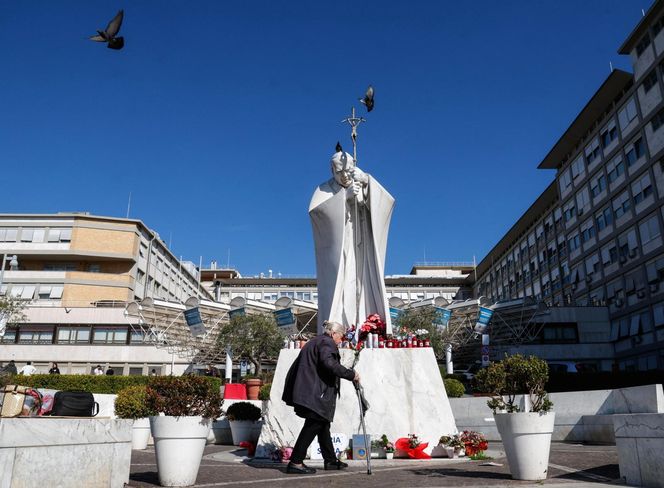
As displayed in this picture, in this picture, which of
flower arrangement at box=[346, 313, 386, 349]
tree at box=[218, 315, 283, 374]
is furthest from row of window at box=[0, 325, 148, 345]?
flower arrangement at box=[346, 313, 386, 349]

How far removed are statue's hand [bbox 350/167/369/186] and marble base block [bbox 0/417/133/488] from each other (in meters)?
9.11

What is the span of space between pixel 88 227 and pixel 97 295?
756 cm

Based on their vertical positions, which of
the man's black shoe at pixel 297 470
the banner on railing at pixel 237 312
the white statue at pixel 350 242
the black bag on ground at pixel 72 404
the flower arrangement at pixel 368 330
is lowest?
the man's black shoe at pixel 297 470

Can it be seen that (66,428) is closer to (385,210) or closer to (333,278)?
(333,278)

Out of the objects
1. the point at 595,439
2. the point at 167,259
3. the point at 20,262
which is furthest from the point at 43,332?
the point at 595,439

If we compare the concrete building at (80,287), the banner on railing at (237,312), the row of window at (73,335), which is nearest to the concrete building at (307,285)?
the concrete building at (80,287)

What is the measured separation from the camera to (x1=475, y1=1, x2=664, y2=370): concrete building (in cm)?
3950

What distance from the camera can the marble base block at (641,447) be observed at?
555 cm

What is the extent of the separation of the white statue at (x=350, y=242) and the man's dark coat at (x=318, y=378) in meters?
5.84

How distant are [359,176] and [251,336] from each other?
85.9 ft

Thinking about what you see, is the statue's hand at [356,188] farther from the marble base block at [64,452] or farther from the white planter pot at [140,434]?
the marble base block at [64,452]

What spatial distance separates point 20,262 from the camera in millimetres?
60656

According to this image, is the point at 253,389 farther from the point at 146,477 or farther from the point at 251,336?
the point at 251,336

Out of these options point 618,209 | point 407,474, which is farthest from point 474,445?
point 618,209
